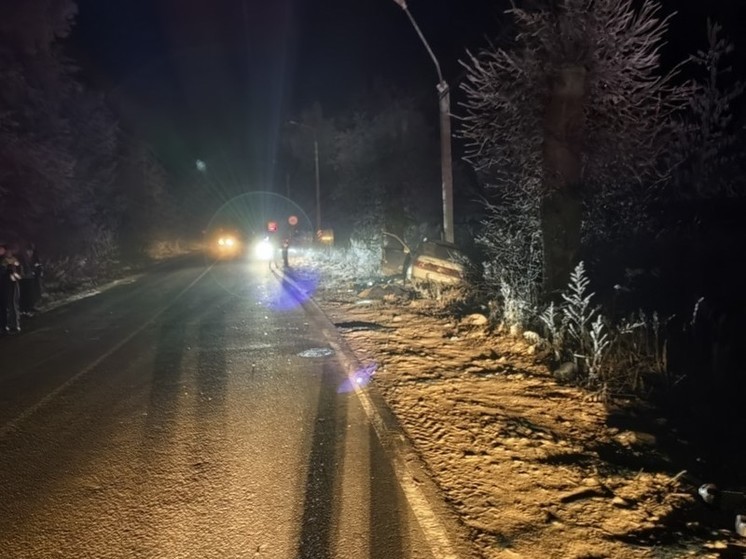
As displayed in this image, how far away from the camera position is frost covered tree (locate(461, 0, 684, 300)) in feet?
24.5

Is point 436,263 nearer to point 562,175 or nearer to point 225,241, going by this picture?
point 562,175

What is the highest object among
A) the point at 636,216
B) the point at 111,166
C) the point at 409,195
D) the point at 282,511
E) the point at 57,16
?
the point at 57,16

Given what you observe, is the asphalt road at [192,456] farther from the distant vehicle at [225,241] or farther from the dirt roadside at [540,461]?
the distant vehicle at [225,241]

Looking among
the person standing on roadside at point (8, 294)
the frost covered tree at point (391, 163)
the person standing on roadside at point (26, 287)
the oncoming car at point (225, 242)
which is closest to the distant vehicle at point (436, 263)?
the frost covered tree at point (391, 163)

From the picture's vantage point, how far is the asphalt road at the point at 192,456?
134 inches

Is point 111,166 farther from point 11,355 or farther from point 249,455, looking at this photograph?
point 249,455

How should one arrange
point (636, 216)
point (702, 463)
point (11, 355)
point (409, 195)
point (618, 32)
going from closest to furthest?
point (702, 463), point (618, 32), point (11, 355), point (636, 216), point (409, 195)

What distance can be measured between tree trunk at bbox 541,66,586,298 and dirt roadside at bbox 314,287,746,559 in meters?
1.71

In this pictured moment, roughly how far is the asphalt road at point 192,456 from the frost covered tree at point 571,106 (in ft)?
14.2

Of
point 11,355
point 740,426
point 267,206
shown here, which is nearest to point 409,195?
point 11,355

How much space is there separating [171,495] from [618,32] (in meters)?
8.68

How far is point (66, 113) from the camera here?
1994 cm

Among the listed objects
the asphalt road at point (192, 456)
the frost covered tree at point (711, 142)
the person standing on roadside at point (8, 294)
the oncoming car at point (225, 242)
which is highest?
the frost covered tree at point (711, 142)

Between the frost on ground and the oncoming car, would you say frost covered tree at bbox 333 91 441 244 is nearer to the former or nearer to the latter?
the oncoming car
